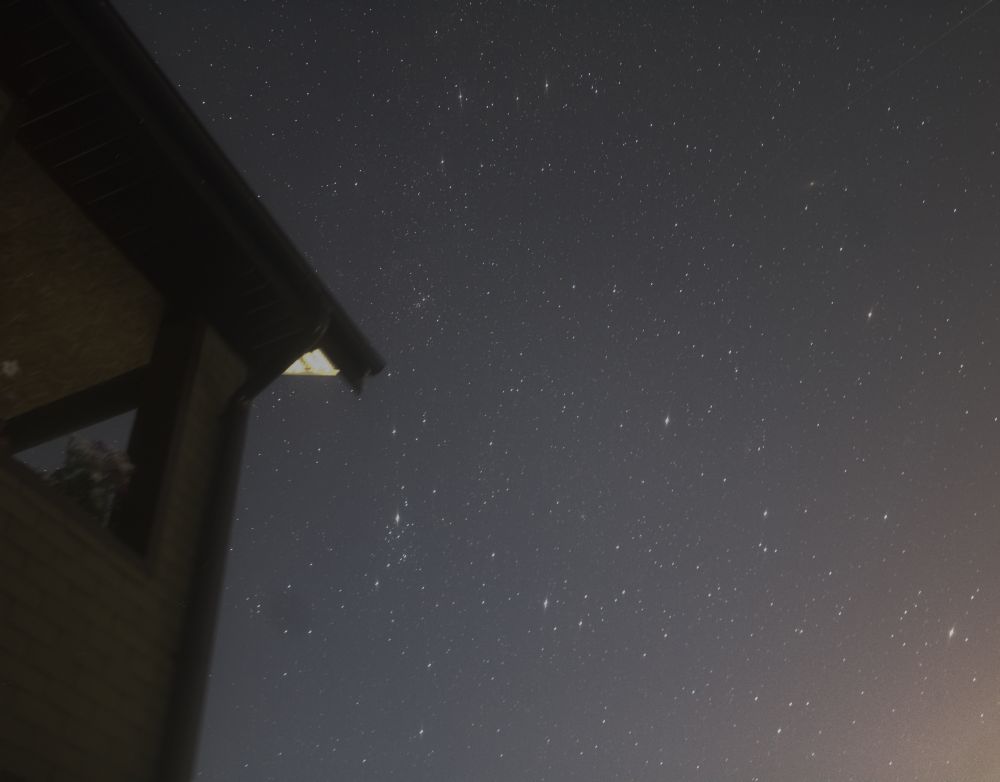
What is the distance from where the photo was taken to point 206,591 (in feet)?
15.4

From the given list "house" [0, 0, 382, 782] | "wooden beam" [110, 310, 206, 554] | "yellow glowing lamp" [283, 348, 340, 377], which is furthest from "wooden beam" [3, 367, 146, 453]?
"yellow glowing lamp" [283, 348, 340, 377]

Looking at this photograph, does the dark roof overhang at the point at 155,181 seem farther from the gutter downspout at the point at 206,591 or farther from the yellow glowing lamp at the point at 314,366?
the gutter downspout at the point at 206,591

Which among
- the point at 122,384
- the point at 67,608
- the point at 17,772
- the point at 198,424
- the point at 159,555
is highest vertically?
the point at 122,384

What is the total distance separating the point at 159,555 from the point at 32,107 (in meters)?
2.24

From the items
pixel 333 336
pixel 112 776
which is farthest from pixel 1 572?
pixel 333 336

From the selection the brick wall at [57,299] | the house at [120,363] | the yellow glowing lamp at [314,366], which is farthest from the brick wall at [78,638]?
the yellow glowing lamp at [314,366]

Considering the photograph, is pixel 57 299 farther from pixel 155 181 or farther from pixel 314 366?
pixel 314 366

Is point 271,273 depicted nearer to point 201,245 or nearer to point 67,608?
point 201,245

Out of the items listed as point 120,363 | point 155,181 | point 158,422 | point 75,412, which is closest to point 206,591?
point 158,422

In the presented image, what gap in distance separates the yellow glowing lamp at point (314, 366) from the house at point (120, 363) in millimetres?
14

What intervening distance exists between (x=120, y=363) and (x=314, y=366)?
3.83 ft

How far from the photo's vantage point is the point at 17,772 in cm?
326

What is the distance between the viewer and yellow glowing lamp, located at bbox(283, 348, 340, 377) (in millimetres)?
5855

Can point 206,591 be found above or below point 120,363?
below
